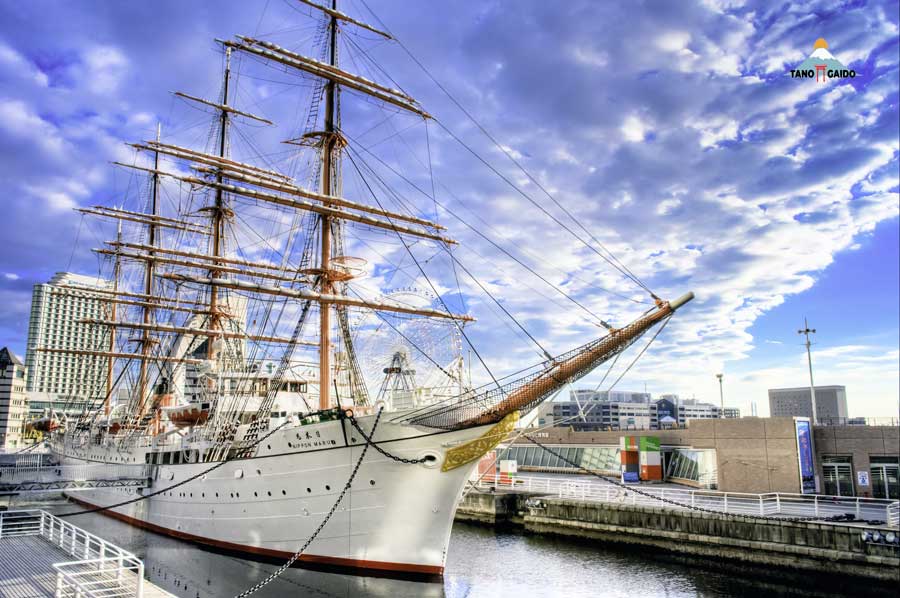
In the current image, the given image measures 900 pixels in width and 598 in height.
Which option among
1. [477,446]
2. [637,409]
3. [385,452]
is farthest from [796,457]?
[637,409]

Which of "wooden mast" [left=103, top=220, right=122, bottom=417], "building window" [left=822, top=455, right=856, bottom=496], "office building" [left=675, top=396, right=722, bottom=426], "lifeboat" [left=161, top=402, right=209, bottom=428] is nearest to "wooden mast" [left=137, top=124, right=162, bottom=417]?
"wooden mast" [left=103, top=220, right=122, bottom=417]

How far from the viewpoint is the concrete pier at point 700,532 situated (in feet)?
57.8

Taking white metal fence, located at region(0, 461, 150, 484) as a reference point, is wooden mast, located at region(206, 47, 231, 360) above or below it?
above

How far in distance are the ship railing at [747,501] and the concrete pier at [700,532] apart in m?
0.57

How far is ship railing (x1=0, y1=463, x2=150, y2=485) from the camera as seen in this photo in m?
28.8

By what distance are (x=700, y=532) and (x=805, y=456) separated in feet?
20.4

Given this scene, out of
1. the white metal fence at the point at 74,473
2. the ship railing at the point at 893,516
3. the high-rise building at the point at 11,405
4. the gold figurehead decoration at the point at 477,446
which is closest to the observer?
the gold figurehead decoration at the point at 477,446

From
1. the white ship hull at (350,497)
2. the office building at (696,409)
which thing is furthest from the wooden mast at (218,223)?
the office building at (696,409)

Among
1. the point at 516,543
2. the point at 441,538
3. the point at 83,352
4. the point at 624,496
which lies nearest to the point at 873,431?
the point at 624,496

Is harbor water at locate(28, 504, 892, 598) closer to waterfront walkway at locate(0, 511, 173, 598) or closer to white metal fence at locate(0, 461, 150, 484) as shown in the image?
waterfront walkway at locate(0, 511, 173, 598)

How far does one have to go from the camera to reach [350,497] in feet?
58.2

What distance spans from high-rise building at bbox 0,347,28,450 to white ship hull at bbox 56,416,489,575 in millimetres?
105608

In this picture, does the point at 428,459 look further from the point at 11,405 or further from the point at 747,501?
the point at 11,405

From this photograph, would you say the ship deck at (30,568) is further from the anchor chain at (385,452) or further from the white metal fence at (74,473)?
the white metal fence at (74,473)
